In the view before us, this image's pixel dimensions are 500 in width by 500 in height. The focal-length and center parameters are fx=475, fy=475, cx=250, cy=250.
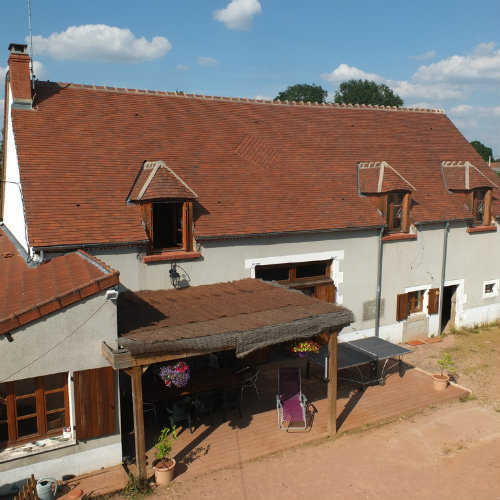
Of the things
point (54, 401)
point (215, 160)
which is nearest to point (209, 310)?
point (54, 401)

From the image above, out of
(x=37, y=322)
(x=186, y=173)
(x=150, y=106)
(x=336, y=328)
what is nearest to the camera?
(x=37, y=322)

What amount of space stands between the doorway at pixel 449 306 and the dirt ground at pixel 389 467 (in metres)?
6.59

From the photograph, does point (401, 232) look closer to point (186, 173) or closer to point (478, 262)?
point (478, 262)

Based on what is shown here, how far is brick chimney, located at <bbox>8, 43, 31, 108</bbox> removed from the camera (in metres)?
13.4

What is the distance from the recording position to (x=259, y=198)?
14.4 m

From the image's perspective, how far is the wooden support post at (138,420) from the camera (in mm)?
8242

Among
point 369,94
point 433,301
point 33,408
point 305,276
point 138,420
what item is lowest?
point 433,301

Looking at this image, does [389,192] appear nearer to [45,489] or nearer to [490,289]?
[490,289]

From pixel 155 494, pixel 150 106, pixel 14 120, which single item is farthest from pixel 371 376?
pixel 14 120

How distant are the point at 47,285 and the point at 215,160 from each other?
24.4 ft

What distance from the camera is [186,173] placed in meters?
14.0

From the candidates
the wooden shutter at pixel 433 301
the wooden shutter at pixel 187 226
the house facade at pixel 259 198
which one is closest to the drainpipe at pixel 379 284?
the house facade at pixel 259 198

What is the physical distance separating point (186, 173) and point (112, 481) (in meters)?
8.47

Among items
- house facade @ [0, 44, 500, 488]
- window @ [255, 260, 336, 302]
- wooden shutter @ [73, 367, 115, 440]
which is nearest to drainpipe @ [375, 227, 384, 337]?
house facade @ [0, 44, 500, 488]
